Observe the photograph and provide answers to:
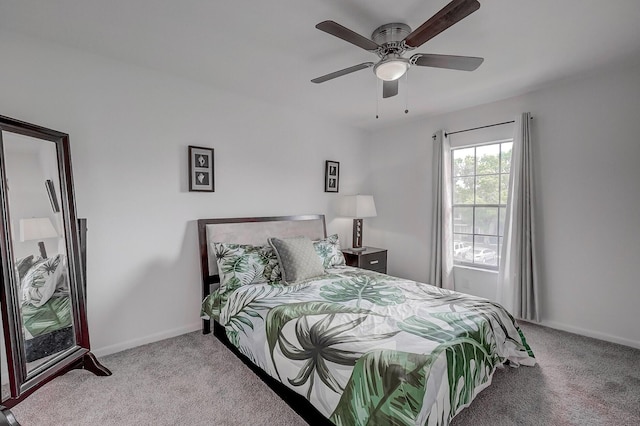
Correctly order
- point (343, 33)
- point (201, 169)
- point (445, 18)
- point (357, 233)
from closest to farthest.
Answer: point (445, 18) → point (343, 33) → point (201, 169) → point (357, 233)

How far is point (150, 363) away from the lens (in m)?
2.38

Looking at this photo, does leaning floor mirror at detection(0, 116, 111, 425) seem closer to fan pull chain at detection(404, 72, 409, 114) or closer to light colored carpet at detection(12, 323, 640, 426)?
light colored carpet at detection(12, 323, 640, 426)

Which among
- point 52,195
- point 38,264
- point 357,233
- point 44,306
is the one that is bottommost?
point 44,306

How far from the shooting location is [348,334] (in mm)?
1687

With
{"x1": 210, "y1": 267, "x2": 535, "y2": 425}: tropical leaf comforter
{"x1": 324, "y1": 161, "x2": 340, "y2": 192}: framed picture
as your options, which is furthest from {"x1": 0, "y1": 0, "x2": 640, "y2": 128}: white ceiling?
{"x1": 210, "y1": 267, "x2": 535, "y2": 425}: tropical leaf comforter

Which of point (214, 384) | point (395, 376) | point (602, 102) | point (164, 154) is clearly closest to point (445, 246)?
point (602, 102)

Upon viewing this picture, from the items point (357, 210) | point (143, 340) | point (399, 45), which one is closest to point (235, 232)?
point (143, 340)

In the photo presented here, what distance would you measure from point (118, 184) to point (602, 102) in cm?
438

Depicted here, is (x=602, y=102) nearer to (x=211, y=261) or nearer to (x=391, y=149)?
(x=391, y=149)

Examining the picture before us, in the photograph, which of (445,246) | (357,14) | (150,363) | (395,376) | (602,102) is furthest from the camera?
(445,246)

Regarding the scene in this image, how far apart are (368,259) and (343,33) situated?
2.85m

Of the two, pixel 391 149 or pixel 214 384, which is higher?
pixel 391 149

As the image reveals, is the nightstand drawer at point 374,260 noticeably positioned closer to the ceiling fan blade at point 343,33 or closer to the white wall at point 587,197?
the white wall at point 587,197

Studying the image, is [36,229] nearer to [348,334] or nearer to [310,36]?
[348,334]
